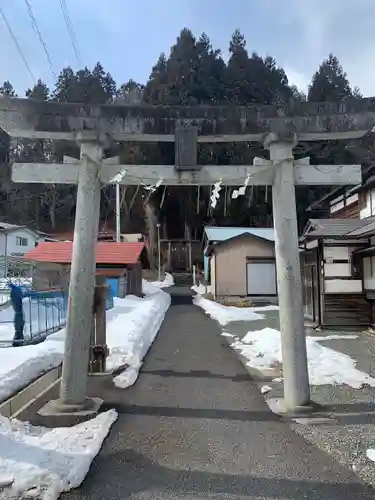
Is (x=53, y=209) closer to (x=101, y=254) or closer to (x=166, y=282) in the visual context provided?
(x=166, y=282)

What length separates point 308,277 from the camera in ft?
54.6

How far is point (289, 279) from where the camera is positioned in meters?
5.90

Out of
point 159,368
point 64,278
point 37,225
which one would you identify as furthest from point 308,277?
point 37,225

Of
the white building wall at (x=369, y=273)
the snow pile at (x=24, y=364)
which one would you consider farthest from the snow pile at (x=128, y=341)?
the white building wall at (x=369, y=273)

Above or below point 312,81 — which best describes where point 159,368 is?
below

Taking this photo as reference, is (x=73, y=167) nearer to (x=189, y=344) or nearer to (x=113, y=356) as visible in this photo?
(x=113, y=356)

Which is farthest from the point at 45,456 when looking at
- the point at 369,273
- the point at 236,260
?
the point at 236,260

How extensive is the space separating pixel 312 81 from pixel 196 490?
183 feet

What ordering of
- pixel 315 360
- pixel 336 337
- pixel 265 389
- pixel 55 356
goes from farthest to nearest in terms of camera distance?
pixel 336 337, pixel 315 360, pixel 55 356, pixel 265 389

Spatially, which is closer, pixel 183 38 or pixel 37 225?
→ pixel 183 38

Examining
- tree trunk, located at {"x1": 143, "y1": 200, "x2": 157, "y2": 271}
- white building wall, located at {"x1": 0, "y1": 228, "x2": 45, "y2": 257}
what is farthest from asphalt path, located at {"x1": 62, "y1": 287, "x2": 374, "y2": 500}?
tree trunk, located at {"x1": 143, "y1": 200, "x2": 157, "y2": 271}

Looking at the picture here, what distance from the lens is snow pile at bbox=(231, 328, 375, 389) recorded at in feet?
24.6

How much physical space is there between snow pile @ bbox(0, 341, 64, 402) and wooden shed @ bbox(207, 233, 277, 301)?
1829 centimetres

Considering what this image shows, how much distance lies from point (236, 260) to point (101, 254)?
8.22 meters
